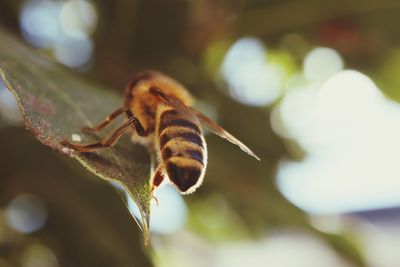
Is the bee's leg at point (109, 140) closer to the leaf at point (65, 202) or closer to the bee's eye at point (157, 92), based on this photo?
the bee's eye at point (157, 92)

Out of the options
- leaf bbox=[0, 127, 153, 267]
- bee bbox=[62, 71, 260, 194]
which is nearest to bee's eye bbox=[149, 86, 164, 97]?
bee bbox=[62, 71, 260, 194]

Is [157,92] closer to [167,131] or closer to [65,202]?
[167,131]

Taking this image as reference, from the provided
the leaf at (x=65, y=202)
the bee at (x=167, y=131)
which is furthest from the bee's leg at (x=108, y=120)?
the leaf at (x=65, y=202)

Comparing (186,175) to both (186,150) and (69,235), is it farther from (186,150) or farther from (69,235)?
(69,235)

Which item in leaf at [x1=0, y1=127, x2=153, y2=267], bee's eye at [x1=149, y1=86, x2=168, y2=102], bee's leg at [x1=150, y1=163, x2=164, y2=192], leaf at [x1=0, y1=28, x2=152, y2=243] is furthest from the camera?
leaf at [x1=0, y1=127, x2=153, y2=267]

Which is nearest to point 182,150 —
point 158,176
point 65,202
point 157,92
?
point 158,176

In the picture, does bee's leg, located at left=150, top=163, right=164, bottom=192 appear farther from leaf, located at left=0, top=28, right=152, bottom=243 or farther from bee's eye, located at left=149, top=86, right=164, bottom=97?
bee's eye, located at left=149, top=86, right=164, bottom=97
